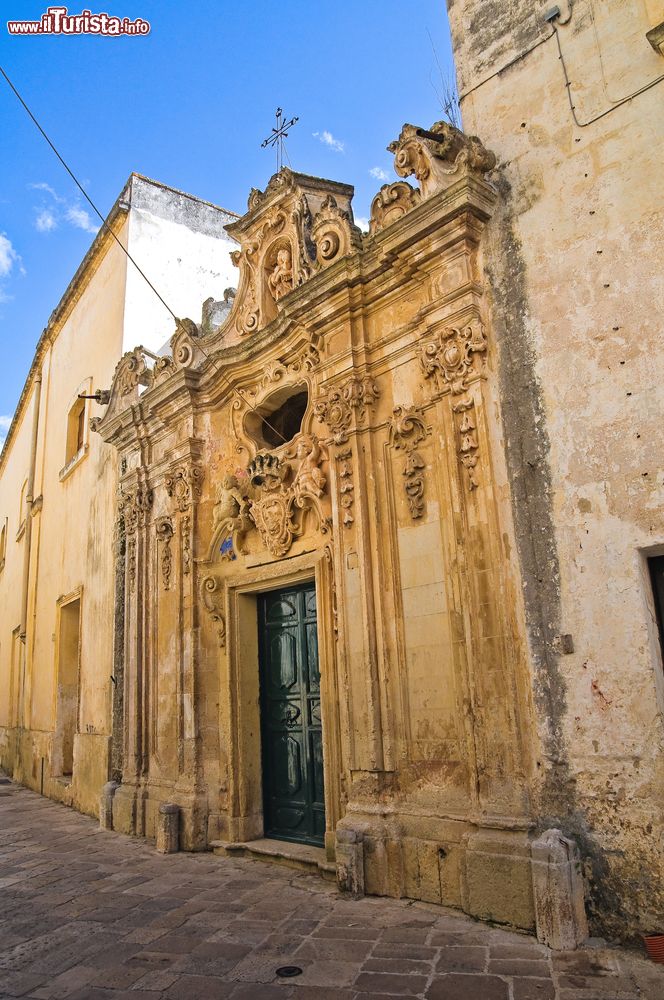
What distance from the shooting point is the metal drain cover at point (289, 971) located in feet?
12.6

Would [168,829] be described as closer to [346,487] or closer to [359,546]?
[359,546]

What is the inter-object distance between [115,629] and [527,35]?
7.28m

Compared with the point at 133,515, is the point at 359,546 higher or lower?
lower

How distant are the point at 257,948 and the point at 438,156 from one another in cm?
535

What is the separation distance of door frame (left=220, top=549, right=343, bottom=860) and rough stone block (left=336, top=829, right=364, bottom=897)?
81 centimetres

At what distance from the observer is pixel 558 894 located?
3.97 metres

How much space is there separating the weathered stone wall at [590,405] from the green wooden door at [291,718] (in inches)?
98.6

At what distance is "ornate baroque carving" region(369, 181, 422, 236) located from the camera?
582cm

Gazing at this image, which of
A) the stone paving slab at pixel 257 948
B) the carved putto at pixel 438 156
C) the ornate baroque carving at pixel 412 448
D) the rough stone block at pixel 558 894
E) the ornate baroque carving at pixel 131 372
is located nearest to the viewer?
the stone paving slab at pixel 257 948

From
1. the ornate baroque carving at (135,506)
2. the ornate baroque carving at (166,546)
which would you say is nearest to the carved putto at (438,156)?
the ornate baroque carving at (166,546)

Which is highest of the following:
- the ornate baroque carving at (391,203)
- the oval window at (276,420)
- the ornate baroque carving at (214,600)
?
the ornate baroque carving at (391,203)

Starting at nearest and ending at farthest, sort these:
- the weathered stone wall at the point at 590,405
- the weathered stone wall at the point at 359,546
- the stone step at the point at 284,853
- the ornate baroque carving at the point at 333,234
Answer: the weathered stone wall at the point at 590,405, the weathered stone wall at the point at 359,546, the stone step at the point at 284,853, the ornate baroque carving at the point at 333,234

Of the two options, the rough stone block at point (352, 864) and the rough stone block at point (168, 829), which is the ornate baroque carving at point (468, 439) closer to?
the rough stone block at point (352, 864)

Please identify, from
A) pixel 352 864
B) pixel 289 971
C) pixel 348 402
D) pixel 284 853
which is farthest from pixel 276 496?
pixel 289 971
